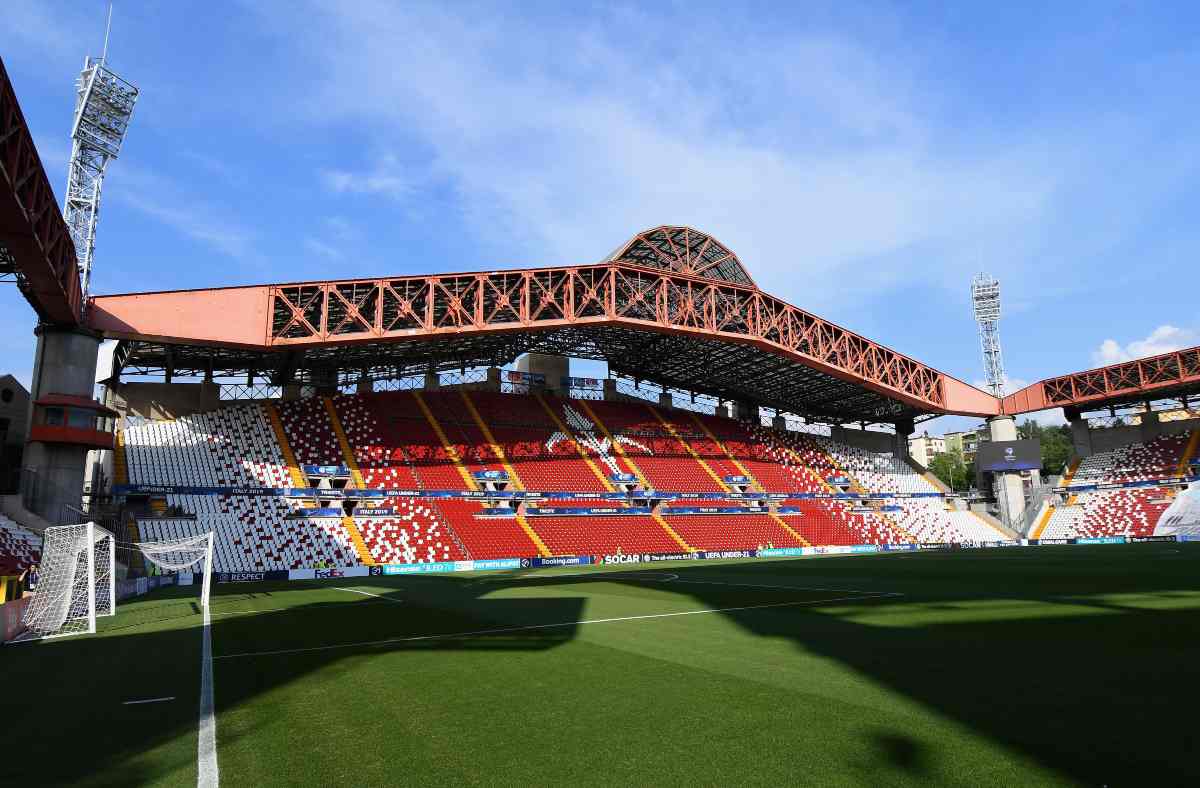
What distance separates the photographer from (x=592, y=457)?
5294cm

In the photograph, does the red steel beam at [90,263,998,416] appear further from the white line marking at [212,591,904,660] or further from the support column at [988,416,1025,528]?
the white line marking at [212,591,904,660]

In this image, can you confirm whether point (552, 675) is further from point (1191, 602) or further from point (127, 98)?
A: point (127, 98)

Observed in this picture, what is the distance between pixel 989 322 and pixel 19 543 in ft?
298

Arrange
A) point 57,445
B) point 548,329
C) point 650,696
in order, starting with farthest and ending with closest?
point 548,329
point 57,445
point 650,696

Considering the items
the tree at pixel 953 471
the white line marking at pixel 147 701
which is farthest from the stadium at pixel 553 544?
the tree at pixel 953 471

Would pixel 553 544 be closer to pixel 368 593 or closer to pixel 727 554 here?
pixel 727 554

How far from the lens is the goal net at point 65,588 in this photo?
1591 centimetres

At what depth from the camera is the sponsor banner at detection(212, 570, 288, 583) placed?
3325cm

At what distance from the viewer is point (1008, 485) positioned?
61.1 meters

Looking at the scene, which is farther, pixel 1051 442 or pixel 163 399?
pixel 1051 442

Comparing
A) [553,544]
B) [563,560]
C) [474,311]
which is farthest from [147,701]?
[553,544]

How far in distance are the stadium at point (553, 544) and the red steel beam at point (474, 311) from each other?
24 cm

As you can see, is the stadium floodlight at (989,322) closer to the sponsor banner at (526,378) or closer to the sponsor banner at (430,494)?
the sponsor banner at (430,494)

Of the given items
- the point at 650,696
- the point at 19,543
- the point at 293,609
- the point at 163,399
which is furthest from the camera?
the point at 163,399
